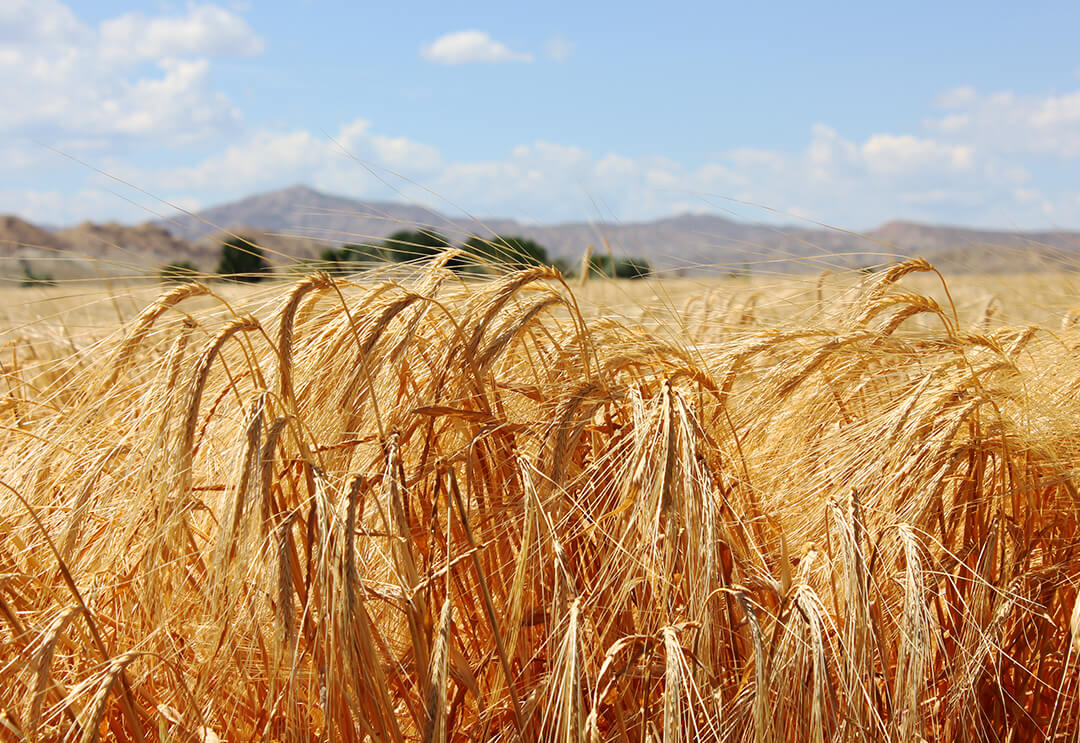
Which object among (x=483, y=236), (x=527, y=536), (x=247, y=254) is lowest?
(x=527, y=536)

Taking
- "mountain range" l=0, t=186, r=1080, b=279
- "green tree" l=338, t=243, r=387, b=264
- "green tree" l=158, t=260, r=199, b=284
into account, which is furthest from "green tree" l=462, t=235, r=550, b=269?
"green tree" l=158, t=260, r=199, b=284

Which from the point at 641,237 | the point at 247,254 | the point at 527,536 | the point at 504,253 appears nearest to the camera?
the point at 527,536

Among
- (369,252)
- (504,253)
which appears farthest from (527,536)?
(369,252)

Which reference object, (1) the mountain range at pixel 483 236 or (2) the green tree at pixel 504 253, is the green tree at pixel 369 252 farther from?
(2) the green tree at pixel 504 253

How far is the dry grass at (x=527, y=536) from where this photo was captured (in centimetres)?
127

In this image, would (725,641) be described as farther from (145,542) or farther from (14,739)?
(14,739)

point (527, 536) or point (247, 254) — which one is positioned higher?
point (247, 254)

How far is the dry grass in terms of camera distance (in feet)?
4.16

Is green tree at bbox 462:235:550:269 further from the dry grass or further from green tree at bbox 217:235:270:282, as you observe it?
green tree at bbox 217:235:270:282

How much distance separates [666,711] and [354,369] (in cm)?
75

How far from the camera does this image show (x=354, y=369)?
145 cm

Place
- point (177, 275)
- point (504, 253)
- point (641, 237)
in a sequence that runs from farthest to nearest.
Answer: point (641, 237) < point (504, 253) < point (177, 275)

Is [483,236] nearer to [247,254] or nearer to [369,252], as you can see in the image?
[369,252]

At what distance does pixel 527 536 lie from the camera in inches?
52.0
